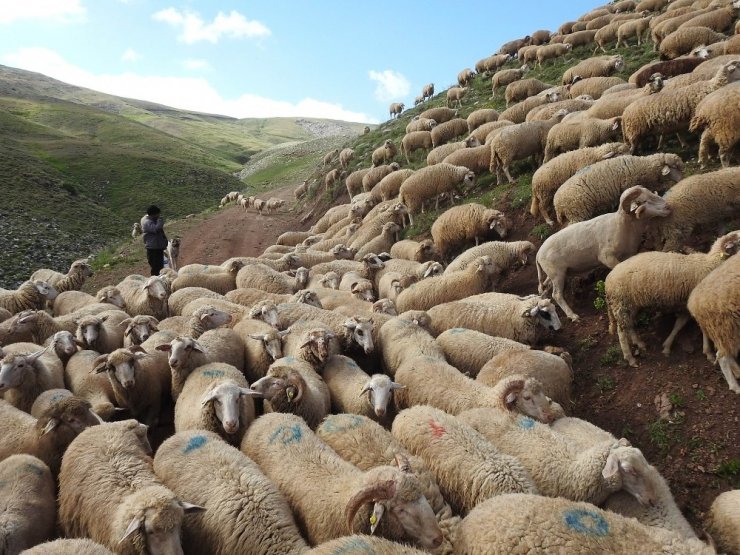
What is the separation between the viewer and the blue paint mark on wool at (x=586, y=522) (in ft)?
11.6

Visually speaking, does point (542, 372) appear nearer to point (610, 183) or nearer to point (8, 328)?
point (610, 183)

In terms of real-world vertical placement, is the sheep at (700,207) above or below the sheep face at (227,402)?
above

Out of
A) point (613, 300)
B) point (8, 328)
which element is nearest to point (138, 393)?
point (8, 328)

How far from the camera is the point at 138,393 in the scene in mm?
7367

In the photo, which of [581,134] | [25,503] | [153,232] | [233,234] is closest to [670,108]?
→ [581,134]

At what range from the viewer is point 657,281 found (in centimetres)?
647

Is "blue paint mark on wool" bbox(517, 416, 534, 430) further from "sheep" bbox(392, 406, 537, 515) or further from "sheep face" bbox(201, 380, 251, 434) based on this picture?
"sheep face" bbox(201, 380, 251, 434)

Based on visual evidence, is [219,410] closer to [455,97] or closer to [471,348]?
[471,348]

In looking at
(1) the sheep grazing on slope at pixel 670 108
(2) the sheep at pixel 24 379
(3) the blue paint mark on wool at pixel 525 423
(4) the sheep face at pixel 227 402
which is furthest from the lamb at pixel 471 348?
(1) the sheep grazing on slope at pixel 670 108

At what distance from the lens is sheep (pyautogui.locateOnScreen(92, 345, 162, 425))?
7.12 m

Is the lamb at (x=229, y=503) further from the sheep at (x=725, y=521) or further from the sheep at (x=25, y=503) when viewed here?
the sheep at (x=725, y=521)

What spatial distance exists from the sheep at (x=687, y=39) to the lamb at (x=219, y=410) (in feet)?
58.2

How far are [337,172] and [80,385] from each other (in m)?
23.7

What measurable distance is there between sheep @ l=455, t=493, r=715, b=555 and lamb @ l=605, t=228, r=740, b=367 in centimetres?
356
